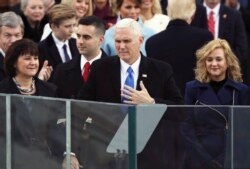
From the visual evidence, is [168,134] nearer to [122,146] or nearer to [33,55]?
[122,146]

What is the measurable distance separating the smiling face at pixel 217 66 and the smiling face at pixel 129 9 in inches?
85.1

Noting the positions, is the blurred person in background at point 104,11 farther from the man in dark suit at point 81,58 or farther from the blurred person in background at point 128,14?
the man in dark suit at point 81,58

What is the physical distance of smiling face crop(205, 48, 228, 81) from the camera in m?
12.1

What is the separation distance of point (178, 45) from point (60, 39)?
54.5 inches

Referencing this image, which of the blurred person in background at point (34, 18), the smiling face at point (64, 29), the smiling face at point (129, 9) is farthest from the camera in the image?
the blurred person in background at point (34, 18)

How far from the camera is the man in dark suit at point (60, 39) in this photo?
14055 mm

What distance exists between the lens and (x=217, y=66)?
12.1m

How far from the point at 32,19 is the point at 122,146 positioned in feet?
18.6

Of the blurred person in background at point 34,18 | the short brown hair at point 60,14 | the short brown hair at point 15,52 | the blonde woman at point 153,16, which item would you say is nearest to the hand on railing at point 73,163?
the short brown hair at point 15,52

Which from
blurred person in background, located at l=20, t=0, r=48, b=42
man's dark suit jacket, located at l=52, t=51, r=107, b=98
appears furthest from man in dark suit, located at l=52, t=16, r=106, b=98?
blurred person in background, located at l=20, t=0, r=48, b=42

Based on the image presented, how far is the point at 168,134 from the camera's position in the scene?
33.5 feet

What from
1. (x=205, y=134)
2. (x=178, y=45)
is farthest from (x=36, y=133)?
(x=178, y=45)

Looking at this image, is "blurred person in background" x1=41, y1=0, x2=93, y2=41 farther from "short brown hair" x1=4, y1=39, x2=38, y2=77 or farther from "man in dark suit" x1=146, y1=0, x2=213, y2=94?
"short brown hair" x1=4, y1=39, x2=38, y2=77

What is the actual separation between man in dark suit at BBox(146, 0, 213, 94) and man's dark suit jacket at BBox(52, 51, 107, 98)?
1.00 metres
